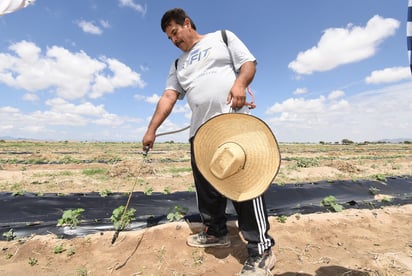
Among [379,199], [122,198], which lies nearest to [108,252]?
[122,198]

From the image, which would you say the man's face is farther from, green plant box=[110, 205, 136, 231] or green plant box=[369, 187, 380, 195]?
green plant box=[369, 187, 380, 195]

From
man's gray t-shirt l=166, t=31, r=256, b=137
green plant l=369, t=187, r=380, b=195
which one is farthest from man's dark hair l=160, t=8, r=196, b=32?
green plant l=369, t=187, r=380, b=195

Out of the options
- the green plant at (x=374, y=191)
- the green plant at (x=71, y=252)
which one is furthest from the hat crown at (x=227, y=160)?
the green plant at (x=374, y=191)

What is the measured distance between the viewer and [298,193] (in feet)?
16.9

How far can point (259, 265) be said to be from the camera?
2.22 meters

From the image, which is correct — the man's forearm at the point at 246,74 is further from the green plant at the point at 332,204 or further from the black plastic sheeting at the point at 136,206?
the green plant at the point at 332,204

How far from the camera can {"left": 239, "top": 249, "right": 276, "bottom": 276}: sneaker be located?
2191 mm

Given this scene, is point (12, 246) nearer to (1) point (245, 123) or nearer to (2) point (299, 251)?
(1) point (245, 123)

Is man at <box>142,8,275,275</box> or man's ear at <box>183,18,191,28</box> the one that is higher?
man's ear at <box>183,18,191,28</box>

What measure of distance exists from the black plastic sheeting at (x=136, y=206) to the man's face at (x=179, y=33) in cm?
233

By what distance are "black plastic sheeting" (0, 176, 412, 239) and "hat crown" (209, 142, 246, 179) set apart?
1.85 m

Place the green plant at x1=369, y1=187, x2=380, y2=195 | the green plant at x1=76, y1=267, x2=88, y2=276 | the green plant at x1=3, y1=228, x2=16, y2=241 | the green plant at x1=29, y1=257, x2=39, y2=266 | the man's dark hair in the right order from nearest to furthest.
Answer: the green plant at x1=76, y1=267, x2=88, y2=276
the man's dark hair
the green plant at x1=29, y1=257, x2=39, y2=266
the green plant at x1=3, y1=228, x2=16, y2=241
the green plant at x1=369, y1=187, x2=380, y2=195

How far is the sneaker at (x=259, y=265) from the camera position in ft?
7.19

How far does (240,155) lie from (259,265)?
41.4 inches
